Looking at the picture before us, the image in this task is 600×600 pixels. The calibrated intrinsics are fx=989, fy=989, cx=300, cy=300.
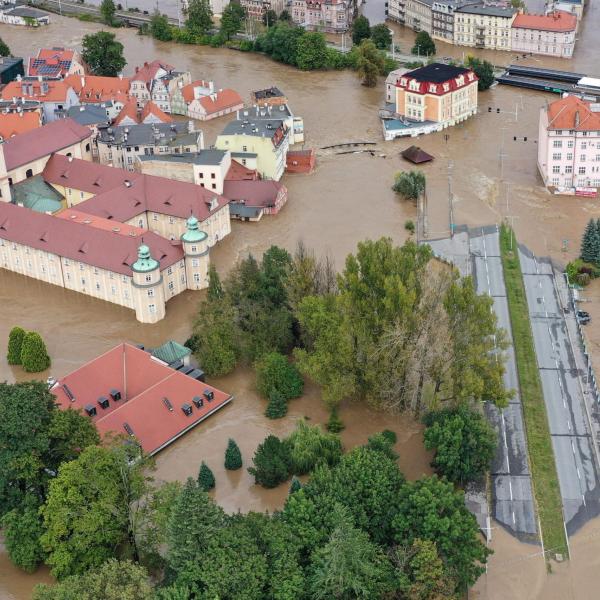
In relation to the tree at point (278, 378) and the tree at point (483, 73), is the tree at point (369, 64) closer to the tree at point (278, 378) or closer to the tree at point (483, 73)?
the tree at point (483, 73)

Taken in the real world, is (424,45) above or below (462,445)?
above

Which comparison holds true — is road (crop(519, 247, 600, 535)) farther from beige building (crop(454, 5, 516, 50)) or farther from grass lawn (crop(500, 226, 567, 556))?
beige building (crop(454, 5, 516, 50))

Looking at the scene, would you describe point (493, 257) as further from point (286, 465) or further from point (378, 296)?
point (286, 465)

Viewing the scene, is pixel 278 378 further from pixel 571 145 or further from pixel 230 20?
pixel 230 20

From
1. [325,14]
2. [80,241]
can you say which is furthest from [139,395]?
[325,14]

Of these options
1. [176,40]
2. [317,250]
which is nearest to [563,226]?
[317,250]

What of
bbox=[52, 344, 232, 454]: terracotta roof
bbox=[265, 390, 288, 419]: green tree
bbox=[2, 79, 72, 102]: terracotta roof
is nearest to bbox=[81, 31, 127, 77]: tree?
bbox=[2, 79, 72, 102]: terracotta roof
